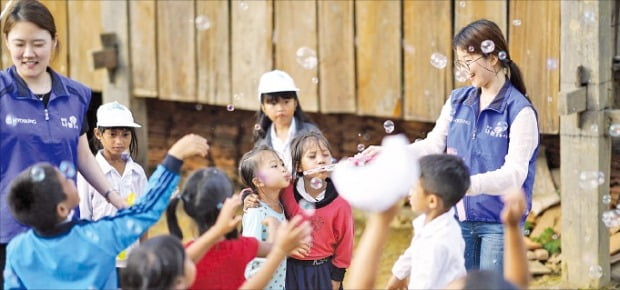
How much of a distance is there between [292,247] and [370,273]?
34cm

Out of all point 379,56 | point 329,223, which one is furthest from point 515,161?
point 379,56

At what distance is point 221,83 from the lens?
24.7 feet

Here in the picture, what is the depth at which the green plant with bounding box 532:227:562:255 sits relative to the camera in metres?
6.51

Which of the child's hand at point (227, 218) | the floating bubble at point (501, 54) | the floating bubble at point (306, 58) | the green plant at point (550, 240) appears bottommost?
the green plant at point (550, 240)

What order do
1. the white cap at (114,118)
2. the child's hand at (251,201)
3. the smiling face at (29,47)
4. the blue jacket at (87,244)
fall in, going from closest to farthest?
1. the blue jacket at (87,244)
2. the smiling face at (29,47)
3. the child's hand at (251,201)
4. the white cap at (114,118)

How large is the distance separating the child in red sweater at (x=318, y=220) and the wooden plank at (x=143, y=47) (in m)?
3.36

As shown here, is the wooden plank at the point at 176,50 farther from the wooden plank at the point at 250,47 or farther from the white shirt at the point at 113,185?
the white shirt at the point at 113,185

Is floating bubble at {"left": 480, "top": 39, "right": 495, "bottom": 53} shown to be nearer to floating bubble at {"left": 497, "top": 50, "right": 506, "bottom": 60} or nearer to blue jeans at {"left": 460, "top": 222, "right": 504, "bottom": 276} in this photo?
floating bubble at {"left": 497, "top": 50, "right": 506, "bottom": 60}

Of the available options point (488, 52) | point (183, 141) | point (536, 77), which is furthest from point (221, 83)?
point (183, 141)

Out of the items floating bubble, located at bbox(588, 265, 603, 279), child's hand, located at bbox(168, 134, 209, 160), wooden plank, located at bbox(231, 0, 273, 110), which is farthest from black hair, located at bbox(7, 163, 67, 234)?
wooden plank, located at bbox(231, 0, 273, 110)

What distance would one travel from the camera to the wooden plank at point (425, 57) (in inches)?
257

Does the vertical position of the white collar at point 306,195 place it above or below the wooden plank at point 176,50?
below

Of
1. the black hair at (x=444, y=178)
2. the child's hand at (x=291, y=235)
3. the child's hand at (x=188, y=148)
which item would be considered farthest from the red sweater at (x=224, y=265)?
the black hair at (x=444, y=178)

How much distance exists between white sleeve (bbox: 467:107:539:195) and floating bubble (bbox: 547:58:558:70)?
200 cm
